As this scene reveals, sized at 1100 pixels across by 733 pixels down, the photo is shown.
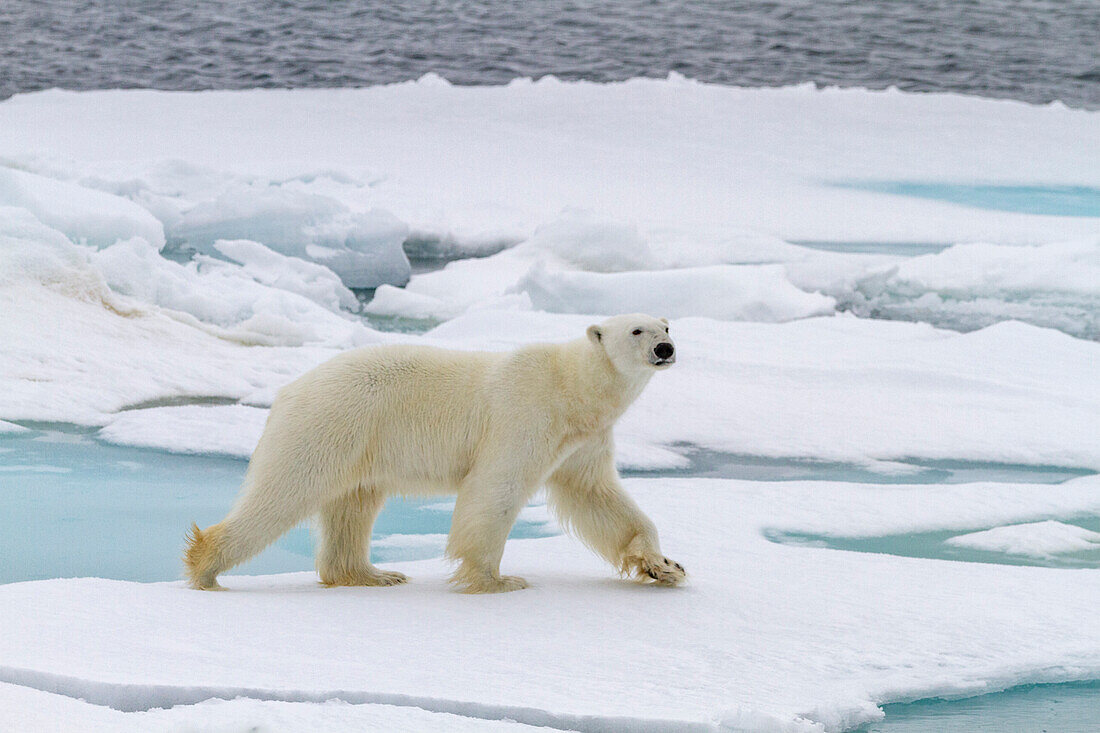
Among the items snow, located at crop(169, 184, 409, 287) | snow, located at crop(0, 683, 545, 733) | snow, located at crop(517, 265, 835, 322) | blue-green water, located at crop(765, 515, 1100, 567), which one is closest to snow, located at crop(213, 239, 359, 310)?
snow, located at crop(169, 184, 409, 287)

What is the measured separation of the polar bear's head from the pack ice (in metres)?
0.69

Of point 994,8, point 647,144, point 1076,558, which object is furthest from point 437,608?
point 994,8

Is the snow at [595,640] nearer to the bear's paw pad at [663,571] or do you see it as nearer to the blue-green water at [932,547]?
the bear's paw pad at [663,571]

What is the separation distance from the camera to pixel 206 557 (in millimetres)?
3031

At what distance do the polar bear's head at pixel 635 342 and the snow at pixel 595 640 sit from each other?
686 mm

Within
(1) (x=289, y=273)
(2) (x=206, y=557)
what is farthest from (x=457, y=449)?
(1) (x=289, y=273)

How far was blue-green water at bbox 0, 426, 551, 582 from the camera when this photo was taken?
153 inches

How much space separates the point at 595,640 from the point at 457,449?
780mm

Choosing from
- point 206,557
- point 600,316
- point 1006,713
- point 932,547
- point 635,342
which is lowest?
point 932,547

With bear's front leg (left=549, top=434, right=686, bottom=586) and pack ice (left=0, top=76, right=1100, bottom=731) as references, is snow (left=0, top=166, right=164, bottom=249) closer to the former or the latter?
pack ice (left=0, top=76, right=1100, bottom=731)

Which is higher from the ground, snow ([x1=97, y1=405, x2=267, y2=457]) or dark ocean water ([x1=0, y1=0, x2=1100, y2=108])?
dark ocean water ([x1=0, y1=0, x2=1100, y2=108])

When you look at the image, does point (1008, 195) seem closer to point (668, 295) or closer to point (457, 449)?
point (668, 295)

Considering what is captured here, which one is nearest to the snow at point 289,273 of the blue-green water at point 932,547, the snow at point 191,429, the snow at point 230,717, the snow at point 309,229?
the snow at point 309,229

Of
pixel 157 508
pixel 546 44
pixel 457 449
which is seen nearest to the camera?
pixel 457 449
